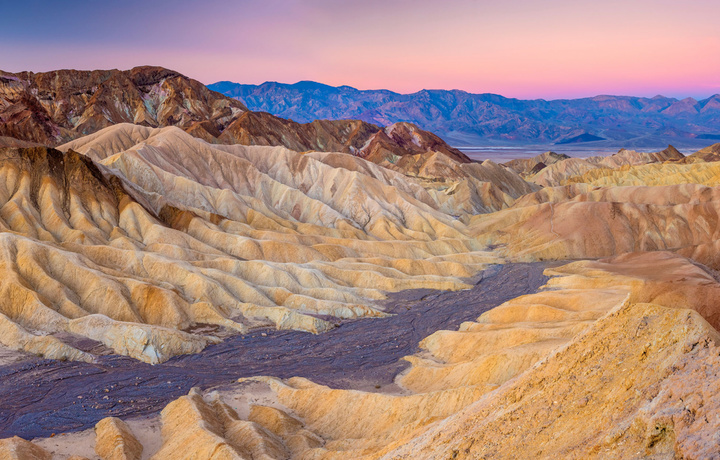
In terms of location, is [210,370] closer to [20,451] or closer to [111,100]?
[20,451]

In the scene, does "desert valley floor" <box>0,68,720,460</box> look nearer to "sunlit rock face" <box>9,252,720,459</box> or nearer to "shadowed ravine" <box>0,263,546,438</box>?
"sunlit rock face" <box>9,252,720,459</box>

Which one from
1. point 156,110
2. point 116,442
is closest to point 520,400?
point 116,442

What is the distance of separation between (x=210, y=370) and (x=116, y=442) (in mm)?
14679

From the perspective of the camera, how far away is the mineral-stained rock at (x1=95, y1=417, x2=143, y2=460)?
27484mm

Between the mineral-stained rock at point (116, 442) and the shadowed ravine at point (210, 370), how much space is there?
3.22 meters

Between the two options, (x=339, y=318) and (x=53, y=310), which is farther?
(x=339, y=318)

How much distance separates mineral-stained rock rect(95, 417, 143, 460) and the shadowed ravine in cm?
322

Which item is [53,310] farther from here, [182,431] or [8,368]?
[182,431]

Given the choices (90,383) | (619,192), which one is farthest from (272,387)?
(619,192)

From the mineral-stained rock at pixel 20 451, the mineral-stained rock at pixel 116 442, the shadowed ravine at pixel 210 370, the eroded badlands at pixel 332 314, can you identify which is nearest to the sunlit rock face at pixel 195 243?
the eroded badlands at pixel 332 314

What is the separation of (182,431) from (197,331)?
2252cm

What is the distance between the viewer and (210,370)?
42844 mm

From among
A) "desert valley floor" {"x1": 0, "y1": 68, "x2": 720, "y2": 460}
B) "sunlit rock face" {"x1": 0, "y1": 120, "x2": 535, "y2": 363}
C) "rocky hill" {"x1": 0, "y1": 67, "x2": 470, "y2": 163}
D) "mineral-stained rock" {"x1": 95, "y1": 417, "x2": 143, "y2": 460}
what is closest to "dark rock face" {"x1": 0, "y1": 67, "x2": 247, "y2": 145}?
"rocky hill" {"x1": 0, "y1": 67, "x2": 470, "y2": 163}

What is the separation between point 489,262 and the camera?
79.8 m
